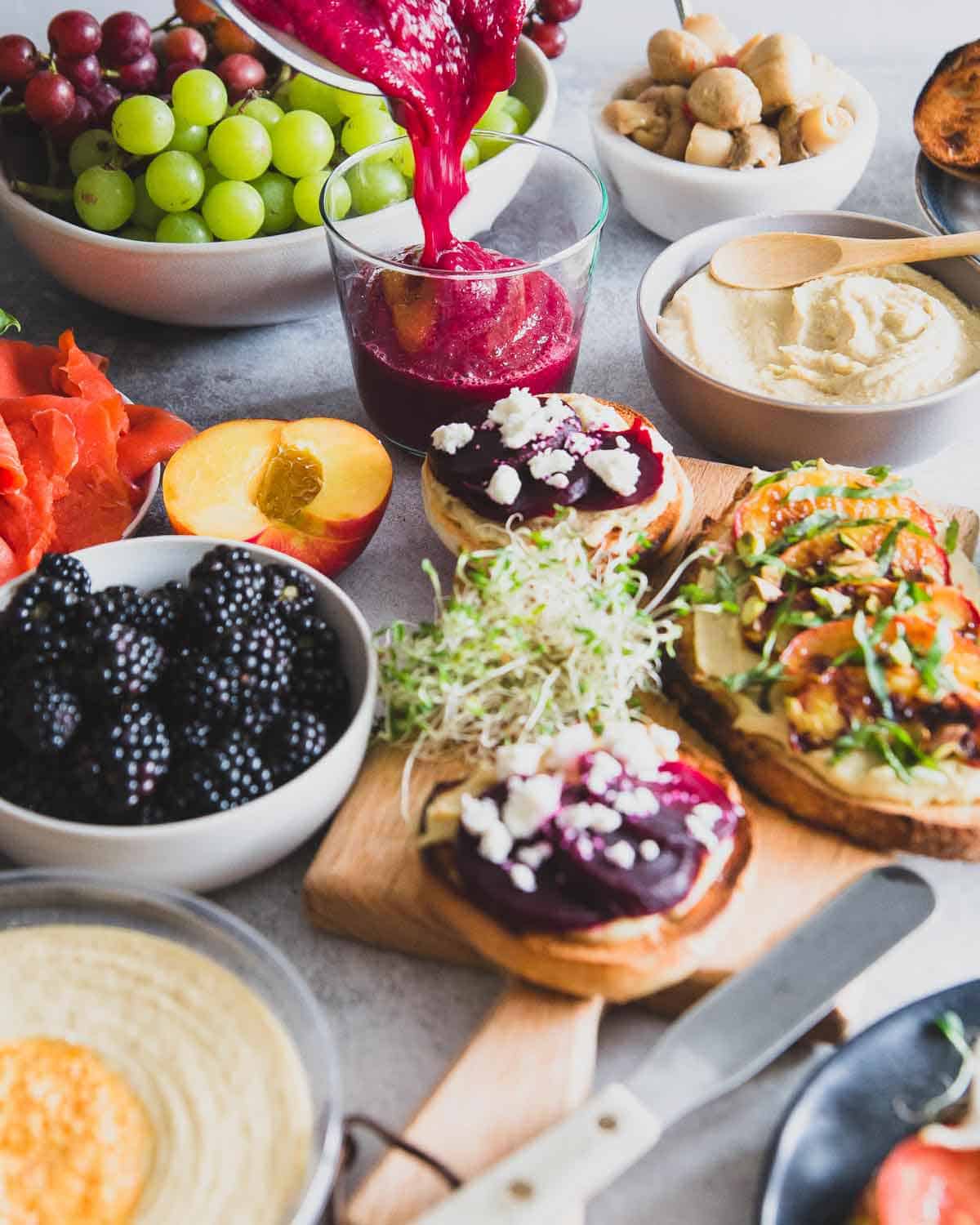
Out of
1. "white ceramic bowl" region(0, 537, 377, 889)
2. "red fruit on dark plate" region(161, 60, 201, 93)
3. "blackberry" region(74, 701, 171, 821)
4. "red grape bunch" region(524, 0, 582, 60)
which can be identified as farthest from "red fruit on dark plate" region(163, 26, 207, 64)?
"blackberry" region(74, 701, 171, 821)

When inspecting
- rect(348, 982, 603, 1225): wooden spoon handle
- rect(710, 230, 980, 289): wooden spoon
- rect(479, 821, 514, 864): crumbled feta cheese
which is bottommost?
rect(348, 982, 603, 1225): wooden spoon handle

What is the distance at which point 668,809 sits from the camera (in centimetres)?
142

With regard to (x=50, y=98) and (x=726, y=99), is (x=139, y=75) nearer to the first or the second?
(x=50, y=98)

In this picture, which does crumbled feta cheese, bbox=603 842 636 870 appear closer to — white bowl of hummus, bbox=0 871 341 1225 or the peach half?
white bowl of hummus, bbox=0 871 341 1225

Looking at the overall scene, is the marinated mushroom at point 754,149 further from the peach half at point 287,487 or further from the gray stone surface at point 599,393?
the peach half at point 287,487

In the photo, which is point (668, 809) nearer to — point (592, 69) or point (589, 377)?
point (589, 377)

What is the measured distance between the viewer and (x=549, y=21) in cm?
275

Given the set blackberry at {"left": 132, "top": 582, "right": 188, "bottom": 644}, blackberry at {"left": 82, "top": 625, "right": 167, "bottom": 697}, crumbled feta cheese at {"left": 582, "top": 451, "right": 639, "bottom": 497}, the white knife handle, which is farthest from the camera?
crumbled feta cheese at {"left": 582, "top": 451, "right": 639, "bottom": 497}

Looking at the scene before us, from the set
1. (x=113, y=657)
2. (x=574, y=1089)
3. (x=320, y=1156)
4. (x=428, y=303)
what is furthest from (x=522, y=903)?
(x=428, y=303)

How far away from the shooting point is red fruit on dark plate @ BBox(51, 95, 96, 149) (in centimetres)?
228

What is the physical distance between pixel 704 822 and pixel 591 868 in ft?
0.50

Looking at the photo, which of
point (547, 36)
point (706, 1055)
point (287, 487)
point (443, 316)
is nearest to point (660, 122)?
point (547, 36)

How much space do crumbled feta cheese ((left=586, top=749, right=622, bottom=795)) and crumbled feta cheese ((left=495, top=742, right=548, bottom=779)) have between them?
0.07m

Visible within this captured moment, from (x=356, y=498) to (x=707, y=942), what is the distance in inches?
35.1
